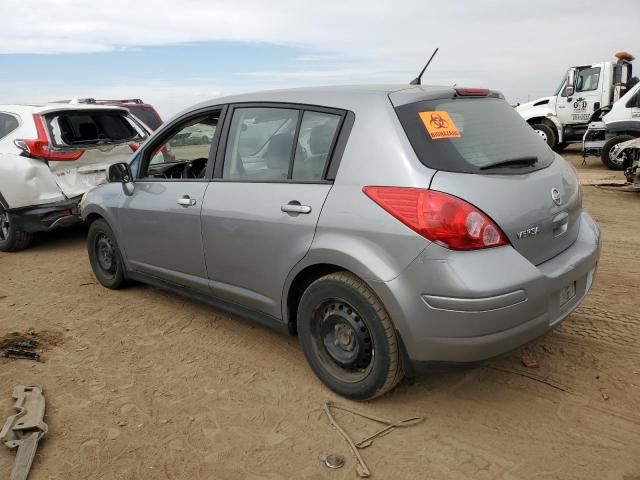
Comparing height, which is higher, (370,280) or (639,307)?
(370,280)

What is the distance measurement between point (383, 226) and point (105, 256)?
10.7 ft

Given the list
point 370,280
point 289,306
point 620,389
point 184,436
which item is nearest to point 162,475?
point 184,436

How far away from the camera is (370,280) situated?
263cm

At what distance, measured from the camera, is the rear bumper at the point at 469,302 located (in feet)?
→ 7.94

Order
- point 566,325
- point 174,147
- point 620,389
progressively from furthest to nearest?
point 174,147
point 566,325
point 620,389

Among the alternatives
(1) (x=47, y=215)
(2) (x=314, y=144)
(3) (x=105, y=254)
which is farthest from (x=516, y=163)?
(1) (x=47, y=215)

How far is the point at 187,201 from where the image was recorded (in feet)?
12.0

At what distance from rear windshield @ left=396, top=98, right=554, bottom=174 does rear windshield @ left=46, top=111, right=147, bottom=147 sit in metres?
4.73

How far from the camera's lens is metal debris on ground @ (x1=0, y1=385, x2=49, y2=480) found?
2.52 m

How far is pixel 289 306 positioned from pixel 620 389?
74.6 inches

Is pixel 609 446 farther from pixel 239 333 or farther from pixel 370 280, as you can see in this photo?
Answer: pixel 239 333

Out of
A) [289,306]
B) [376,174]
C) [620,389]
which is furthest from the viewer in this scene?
[289,306]

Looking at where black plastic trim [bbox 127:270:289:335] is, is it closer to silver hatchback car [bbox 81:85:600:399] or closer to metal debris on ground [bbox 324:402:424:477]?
silver hatchback car [bbox 81:85:600:399]

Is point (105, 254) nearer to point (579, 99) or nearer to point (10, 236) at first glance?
point (10, 236)
